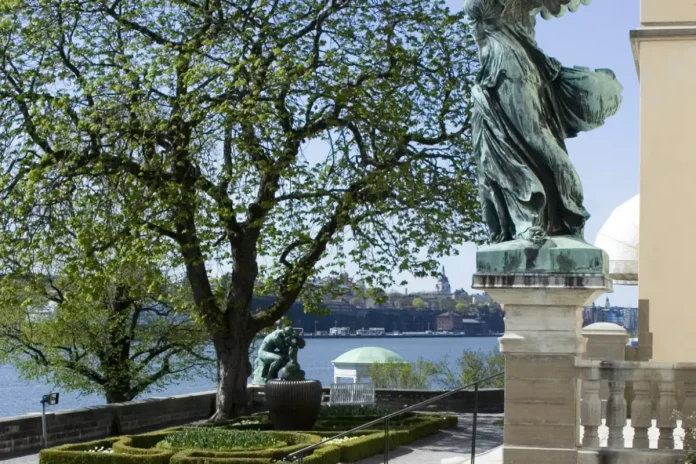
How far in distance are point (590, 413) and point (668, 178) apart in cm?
818

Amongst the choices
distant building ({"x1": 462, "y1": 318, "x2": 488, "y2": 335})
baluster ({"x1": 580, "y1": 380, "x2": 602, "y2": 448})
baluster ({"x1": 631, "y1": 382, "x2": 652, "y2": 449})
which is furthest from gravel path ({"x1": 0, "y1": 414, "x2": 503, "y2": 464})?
distant building ({"x1": 462, "y1": 318, "x2": 488, "y2": 335})

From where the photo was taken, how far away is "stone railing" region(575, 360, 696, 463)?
842 cm

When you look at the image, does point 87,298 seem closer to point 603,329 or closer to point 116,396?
point 116,396

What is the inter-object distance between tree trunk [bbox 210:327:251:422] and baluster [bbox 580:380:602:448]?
17.0 metres

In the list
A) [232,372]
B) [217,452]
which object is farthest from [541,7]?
[232,372]

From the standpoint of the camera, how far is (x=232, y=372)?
2502 centimetres

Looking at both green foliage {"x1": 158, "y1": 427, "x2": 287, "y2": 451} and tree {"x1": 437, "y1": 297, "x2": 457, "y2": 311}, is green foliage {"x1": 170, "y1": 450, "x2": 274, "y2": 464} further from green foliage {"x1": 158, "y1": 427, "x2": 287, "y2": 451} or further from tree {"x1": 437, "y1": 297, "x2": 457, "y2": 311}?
tree {"x1": 437, "y1": 297, "x2": 457, "y2": 311}

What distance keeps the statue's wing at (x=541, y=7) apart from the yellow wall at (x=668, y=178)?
7.22 m

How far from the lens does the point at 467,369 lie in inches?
1329

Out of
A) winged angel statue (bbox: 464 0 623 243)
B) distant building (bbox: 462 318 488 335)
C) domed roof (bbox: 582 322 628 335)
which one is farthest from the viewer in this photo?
distant building (bbox: 462 318 488 335)

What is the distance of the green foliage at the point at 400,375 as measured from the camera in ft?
114

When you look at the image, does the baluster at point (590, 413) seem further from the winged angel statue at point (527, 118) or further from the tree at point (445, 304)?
the tree at point (445, 304)

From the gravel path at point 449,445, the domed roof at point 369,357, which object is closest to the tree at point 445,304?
the domed roof at point 369,357

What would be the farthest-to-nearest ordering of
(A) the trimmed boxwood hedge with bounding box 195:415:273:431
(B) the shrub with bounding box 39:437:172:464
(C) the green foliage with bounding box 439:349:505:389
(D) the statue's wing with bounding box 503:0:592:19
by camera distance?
(C) the green foliage with bounding box 439:349:505:389 < (A) the trimmed boxwood hedge with bounding box 195:415:273:431 < (B) the shrub with bounding box 39:437:172:464 < (D) the statue's wing with bounding box 503:0:592:19
